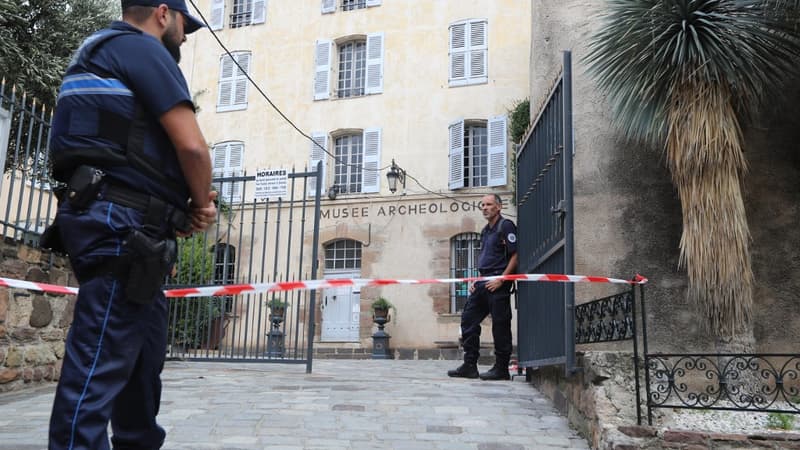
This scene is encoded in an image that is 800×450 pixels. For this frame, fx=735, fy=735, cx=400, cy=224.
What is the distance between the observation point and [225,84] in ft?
64.0

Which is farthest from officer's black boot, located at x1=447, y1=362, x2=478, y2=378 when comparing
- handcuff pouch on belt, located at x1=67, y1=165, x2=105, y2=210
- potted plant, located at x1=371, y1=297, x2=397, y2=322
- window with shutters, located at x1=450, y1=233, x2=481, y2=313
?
window with shutters, located at x1=450, y1=233, x2=481, y2=313

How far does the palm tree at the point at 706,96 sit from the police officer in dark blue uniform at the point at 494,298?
1.98 m

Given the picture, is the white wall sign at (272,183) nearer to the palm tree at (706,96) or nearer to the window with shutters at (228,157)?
the palm tree at (706,96)

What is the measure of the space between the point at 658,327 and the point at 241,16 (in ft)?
57.1

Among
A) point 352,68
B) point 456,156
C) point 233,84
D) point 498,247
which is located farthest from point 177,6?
point 233,84

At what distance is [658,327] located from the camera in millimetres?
5109

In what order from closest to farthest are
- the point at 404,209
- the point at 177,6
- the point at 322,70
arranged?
1. the point at 177,6
2. the point at 404,209
3. the point at 322,70

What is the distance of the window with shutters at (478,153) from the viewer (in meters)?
16.5

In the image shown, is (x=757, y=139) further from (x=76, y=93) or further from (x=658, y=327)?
(x=76, y=93)

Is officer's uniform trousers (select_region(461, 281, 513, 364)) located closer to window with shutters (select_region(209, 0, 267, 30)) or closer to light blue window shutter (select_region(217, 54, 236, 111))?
light blue window shutter (select_region(217, 54, 236, 111))

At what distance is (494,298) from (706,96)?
9.18 feet

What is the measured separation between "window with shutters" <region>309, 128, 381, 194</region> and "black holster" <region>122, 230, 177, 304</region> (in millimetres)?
15372

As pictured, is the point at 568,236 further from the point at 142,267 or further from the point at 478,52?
the point at 478,52

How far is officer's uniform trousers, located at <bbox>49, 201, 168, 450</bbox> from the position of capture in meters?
1.96
